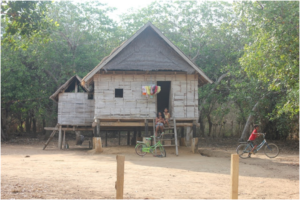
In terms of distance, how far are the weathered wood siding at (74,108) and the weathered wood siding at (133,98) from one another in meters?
3.06

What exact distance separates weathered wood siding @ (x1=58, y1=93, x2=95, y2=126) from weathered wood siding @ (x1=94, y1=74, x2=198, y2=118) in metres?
3.06

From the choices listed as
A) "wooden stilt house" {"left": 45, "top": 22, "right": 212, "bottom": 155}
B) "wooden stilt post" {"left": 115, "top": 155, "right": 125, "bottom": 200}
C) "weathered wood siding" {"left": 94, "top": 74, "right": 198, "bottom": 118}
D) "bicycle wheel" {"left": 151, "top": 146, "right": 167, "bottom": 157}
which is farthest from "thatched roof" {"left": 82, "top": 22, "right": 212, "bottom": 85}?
"wooden stilt post" {"left": 115, "top": 155, "right": 125, "bottom": 200}

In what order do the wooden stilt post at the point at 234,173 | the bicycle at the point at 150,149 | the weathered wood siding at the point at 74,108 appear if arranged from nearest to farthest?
the wooden stilt post at the point at 234,173
the bicycle at the point at 150,149
the weathered wood siding at the point at 74,108

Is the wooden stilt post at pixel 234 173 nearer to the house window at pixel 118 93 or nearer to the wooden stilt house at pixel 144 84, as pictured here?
the wooden stilt house at pixel 144 84

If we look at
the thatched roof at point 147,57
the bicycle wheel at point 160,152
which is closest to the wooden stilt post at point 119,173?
the bicycle wheel at point 160,152

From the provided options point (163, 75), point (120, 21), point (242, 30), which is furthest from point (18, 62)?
point (242, 30)

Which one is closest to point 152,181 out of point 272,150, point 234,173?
point 234,173

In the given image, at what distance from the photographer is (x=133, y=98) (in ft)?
53.4

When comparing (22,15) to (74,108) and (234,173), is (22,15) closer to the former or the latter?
(234,173)

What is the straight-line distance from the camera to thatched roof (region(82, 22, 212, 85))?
51.3 feet

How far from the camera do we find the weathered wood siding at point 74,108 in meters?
19.0

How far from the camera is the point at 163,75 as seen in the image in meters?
16.4

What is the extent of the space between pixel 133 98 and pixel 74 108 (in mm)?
4438

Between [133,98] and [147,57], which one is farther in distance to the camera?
[133,98]
